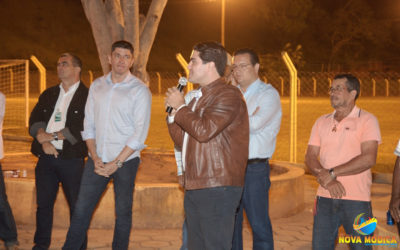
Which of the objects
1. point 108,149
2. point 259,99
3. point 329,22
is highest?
point 329,22

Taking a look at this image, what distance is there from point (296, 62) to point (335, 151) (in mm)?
47963

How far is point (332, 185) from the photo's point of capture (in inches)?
163

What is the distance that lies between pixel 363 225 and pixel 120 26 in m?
4.59

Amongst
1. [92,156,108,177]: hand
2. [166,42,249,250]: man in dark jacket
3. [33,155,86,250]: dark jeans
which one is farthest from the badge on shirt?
[166,42,249,250]: man in dark jacket

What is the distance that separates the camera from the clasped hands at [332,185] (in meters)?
4.12

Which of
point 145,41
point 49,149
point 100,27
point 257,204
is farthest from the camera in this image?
point 145,41

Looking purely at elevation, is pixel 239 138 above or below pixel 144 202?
above

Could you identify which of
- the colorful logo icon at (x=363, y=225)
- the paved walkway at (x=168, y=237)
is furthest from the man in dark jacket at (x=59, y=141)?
the colorful logo icon at (x=363, y=225)

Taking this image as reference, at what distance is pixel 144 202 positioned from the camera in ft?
21.1

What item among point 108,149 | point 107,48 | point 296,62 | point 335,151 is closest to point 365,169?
point 335,151

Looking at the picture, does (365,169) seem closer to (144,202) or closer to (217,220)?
(217,220)

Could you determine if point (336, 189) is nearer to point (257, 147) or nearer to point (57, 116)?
point (257, 147)

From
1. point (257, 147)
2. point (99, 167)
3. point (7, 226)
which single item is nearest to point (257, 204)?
point (257, 147)

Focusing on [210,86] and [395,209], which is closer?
[210,86]
